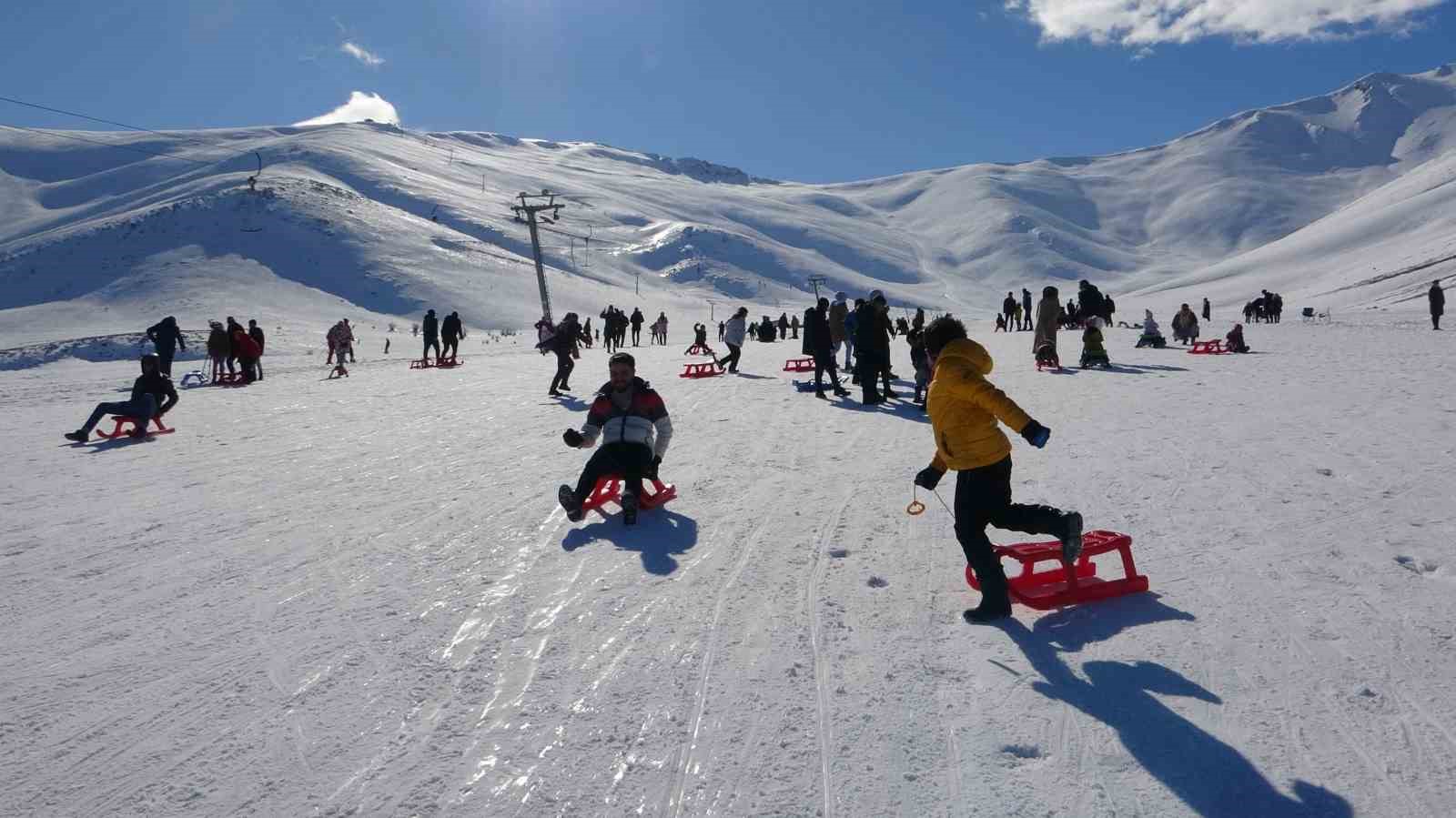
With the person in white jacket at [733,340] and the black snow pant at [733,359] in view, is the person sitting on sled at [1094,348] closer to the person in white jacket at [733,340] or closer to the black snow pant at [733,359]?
the person in white jacket at [733,340]

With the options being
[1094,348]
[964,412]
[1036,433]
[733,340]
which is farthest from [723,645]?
[1094,348]

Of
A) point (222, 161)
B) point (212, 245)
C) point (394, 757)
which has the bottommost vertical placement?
point (394, 757)

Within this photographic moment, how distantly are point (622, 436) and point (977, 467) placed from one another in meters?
3.06

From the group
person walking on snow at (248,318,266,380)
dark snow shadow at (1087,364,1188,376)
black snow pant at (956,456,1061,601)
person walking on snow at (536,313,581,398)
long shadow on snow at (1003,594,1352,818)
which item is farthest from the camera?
person walking on snow at (248,318,266,380)

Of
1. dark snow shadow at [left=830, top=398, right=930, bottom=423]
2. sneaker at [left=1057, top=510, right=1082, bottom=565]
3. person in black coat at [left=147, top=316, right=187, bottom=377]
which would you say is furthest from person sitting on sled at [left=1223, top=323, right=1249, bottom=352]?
person in black coat at [left=147, top=316, right=187, bottom=377]

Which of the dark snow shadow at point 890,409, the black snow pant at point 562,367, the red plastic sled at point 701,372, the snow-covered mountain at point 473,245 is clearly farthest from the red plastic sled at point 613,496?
the snow-covered mountain at point 473,245

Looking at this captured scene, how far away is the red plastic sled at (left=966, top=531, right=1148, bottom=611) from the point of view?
14.7 ft

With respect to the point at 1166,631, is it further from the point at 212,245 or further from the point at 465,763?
the point at 212,245

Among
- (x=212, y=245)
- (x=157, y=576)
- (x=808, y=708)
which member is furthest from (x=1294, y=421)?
(x=212, y=245)

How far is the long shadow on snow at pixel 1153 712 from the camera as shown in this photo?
2.81 meters

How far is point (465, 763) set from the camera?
10.4 feet

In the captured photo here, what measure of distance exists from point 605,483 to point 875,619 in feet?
9.98

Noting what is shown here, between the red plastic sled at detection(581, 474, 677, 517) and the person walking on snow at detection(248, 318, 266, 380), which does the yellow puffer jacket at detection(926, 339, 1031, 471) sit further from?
the person walking on snow at detection(248, 318, 266, 380)

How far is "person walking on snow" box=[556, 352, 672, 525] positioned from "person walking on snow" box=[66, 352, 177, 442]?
7.40 metres
